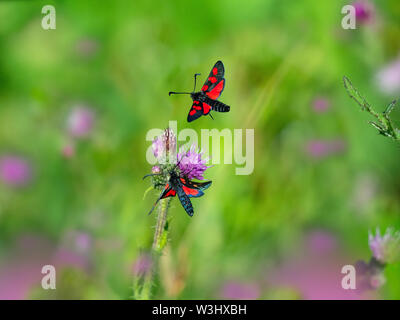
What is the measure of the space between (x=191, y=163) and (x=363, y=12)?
74 cm

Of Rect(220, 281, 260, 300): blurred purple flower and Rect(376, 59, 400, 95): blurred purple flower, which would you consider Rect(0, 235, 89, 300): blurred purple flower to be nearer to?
Rect(220, 281, 260, 300): blurred purple flower

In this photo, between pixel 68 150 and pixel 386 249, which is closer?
pixel 386 249

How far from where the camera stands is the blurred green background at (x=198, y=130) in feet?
3.03

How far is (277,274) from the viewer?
3.18 ft

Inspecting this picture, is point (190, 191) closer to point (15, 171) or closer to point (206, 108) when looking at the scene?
point (206, 108)

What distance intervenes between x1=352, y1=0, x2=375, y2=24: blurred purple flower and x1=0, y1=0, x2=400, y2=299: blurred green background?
0.6 inches

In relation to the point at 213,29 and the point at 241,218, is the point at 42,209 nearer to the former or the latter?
the point at 241,218

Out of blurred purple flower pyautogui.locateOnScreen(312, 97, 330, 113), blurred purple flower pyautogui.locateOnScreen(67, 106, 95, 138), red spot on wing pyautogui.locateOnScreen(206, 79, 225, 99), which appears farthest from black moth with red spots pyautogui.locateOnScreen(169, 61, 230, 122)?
blurred purple flower pyautogui.locateOnScreen(312, 97, 330, 113)

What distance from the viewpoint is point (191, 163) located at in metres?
0.55

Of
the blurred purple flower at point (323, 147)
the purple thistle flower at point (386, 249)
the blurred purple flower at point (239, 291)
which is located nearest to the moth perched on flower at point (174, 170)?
the purple thistle flower at point (386, 249)

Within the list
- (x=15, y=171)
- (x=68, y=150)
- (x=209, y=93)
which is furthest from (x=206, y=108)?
(x=15, y=171)

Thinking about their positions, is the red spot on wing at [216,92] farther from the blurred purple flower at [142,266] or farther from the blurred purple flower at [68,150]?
the blurred purple flower at [68,150]
